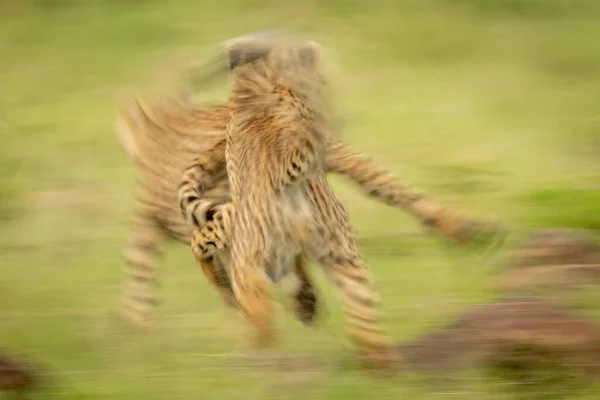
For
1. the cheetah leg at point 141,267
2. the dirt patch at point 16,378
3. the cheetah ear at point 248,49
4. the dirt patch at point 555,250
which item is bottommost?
the cheetah leg at point 141,267

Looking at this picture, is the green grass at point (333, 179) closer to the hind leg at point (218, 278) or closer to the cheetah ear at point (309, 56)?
the hind leg at point (218, 278)

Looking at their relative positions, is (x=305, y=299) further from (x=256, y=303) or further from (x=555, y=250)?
(x=555, y=250)

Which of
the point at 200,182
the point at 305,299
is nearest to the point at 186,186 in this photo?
the point at 200,182

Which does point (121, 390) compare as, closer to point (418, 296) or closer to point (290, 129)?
point (290, 129)

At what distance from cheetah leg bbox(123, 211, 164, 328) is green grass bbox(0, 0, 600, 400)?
8 centimetres

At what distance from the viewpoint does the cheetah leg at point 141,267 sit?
16.8 ft

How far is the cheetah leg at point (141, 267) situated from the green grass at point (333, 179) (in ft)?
0.25

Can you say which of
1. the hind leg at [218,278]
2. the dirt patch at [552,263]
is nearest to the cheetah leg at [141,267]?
the hind leg at [218,278]

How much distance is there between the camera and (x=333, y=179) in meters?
6.16

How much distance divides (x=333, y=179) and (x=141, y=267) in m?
1.18

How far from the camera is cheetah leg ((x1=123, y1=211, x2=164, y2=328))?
16.8 ft

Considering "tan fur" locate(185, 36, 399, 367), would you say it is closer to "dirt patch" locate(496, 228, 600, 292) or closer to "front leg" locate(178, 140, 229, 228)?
"front leg" locate(178, 140, 229, 228)

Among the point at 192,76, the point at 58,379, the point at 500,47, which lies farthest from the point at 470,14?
the point at 58,379

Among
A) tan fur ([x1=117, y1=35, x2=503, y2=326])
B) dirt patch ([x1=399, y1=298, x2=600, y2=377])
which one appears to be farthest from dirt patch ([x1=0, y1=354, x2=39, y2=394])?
dirt patch ([x1=399, y1=298, x2=600, y2=377])
